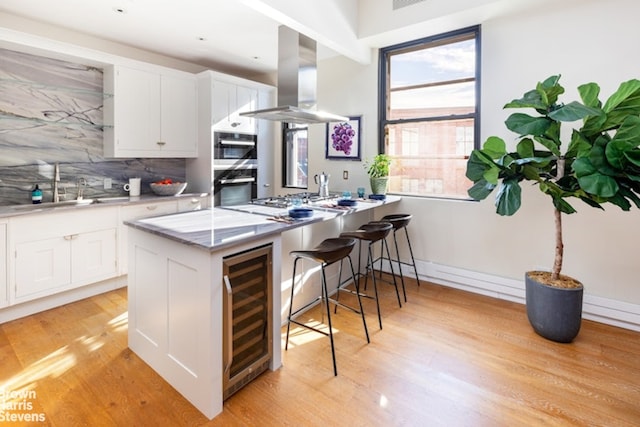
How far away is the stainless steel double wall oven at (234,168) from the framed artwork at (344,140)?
1.14 meters

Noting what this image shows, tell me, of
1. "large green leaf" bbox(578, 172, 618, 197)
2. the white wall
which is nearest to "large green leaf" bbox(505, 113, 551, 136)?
"large green leaf" bbox(578, 172, 618, 197)

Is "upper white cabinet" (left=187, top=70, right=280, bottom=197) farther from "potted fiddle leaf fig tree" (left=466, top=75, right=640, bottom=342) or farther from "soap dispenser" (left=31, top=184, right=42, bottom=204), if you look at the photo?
"potted fiddle leaf fig tree" (left=466, top=75, right=640, bottom=342)

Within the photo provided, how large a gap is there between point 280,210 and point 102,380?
168 centimetres

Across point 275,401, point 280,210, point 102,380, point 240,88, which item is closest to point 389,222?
point 280,210

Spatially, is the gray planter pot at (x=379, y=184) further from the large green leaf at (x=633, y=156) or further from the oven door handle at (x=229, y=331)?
the oven door handle at (x=229, y=331)

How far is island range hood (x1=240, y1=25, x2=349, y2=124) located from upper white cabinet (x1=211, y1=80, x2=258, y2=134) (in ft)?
3.57

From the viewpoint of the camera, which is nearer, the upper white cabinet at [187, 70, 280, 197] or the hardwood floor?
the hardwood floor

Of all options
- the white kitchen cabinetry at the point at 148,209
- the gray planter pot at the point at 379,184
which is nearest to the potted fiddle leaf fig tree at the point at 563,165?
the gray planter pot at the point at 379,184

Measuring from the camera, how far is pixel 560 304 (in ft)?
8.36

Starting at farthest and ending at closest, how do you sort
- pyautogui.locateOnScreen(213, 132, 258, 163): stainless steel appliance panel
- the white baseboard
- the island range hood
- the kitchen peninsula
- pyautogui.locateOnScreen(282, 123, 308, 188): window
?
pyautogui.locateOnScreen(282, 123, 308, 188): window
pyautogui.locateOnScreen(213, 132, 258, 163): stainless steel appliance panel
the island range hood
the white baseboard
the kitchen peninsula

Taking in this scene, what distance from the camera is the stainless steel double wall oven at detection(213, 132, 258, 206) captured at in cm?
452

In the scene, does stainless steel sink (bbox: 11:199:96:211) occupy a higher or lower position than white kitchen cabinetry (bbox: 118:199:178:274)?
higher

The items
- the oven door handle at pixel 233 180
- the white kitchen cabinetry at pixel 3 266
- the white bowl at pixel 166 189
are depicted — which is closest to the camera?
the white kitchen cabinetry at pixel 3 266

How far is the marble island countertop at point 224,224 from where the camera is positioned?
1853 mm
